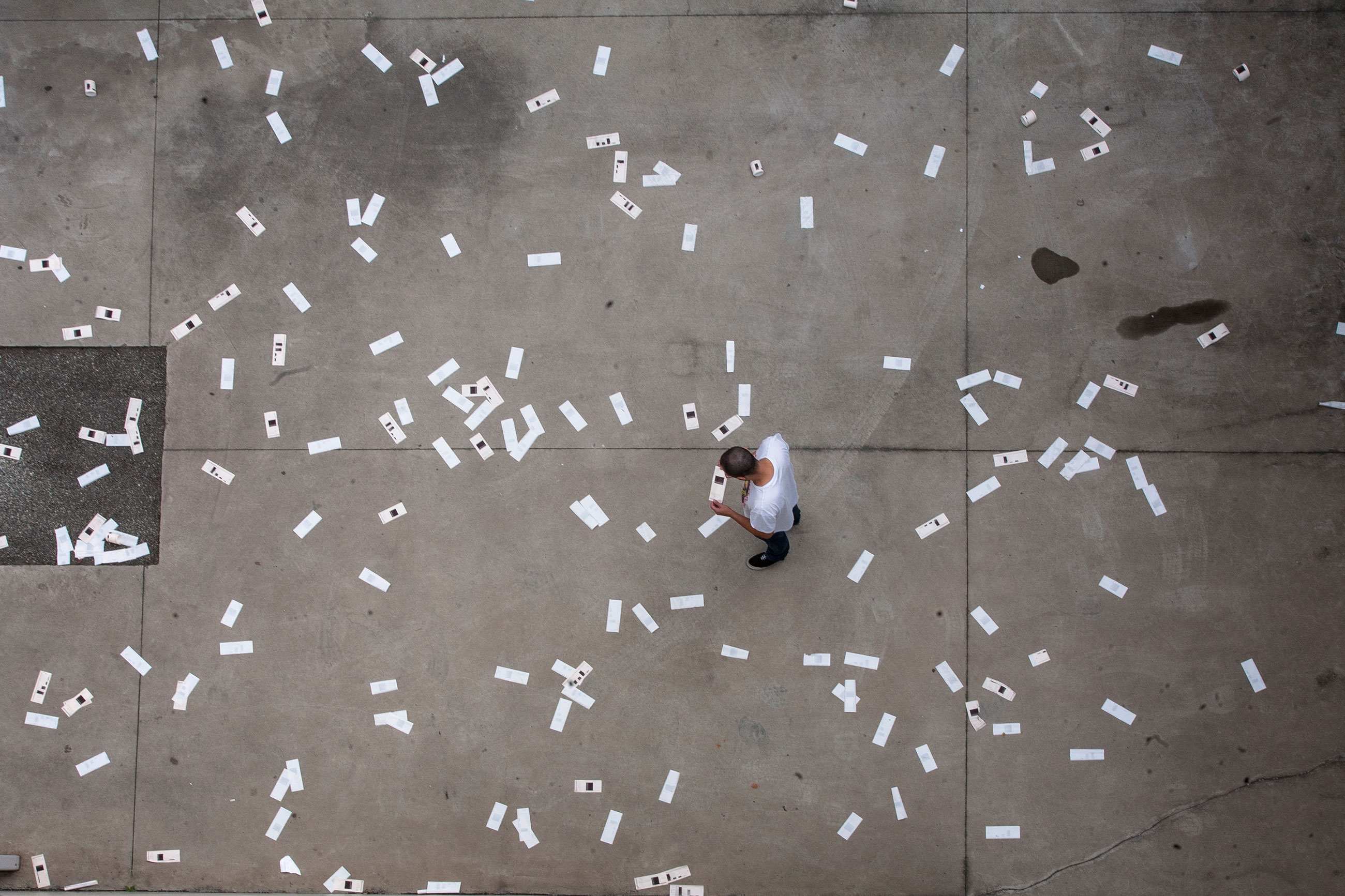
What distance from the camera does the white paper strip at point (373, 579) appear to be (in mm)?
5375

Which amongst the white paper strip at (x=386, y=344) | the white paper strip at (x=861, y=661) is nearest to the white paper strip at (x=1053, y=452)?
the white paper strip at (x=861, y=661)

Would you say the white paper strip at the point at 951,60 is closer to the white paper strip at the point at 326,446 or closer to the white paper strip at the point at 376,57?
the white paper strip at the point at 376,57

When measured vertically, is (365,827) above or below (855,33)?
below

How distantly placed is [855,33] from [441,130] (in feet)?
9.62

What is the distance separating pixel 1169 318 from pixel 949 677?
2.83 meters

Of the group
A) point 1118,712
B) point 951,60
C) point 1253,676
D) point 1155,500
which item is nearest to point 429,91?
point 951,60

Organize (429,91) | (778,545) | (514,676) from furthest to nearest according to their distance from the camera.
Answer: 1. (429,91)
2. (514,676)
3. (778,545)

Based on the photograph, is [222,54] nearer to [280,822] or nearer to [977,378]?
[280,822]

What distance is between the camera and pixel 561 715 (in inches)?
208

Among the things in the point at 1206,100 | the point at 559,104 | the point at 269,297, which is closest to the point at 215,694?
the point at 269,297

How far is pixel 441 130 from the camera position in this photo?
5.52m

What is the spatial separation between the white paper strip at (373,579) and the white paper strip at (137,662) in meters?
1.54

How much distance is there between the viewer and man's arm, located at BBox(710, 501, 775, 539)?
4.73 meters

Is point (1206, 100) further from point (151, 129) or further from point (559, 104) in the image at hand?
→ point (151, 129)
